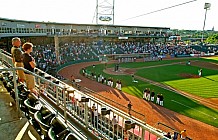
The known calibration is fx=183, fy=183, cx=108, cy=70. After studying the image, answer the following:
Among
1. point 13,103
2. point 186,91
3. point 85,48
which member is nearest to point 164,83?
point 186,91

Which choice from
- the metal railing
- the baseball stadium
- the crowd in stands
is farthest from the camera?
the crowd in stands

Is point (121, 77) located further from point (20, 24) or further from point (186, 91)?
point (20, 24)

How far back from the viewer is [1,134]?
166 inches

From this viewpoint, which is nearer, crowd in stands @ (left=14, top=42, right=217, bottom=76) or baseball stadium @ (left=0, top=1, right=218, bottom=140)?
baseball stadium @ (left=0, top=1, right=218, bottom=140)

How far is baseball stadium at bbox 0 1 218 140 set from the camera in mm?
4234

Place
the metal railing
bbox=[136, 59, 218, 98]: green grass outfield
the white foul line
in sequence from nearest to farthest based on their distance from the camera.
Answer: the metal railing < the white foul line < bbox=[136, 59, 218, 98]: green grass outfield

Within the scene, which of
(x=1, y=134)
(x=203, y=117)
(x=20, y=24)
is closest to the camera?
(x=1, y=134)

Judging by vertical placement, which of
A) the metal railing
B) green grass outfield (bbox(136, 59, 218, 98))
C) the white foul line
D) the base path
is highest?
the metal railing

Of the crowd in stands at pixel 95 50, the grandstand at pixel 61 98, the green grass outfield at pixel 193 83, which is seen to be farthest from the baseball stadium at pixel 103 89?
the crowd in stands at pixel 95 50

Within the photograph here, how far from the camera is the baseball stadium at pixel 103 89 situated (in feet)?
13.9

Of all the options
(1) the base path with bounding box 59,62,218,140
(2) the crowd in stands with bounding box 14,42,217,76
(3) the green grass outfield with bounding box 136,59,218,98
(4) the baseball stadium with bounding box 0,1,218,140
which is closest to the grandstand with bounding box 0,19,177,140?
(4) the baseball stadium with bounding box 0,1,218,140

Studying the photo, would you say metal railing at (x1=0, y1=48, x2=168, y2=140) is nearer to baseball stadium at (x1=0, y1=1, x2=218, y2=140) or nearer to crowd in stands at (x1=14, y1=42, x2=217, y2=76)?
baseball stadium at (x1=0, y1=1, x2=218, y2=140)

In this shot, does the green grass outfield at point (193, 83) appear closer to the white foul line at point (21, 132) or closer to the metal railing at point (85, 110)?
the metal railing at point (85, 110)

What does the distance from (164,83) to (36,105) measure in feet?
72.8
